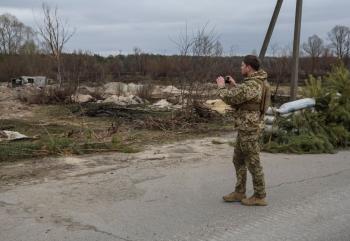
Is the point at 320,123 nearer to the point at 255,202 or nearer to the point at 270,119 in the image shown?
the point at 270,119

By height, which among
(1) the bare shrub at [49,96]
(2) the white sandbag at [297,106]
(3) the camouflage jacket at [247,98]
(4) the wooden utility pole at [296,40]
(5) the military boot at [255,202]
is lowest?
(5) the military boot at [255,202]

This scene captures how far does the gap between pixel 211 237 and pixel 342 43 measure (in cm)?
7833

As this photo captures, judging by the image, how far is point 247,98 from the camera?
7.25 m

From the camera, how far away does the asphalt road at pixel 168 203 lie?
6.39 m

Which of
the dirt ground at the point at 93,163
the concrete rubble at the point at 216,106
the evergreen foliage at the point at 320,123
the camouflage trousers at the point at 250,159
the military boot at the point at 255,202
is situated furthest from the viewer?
the concrete rubble at the point at 216,106

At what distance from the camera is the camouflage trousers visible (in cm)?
740

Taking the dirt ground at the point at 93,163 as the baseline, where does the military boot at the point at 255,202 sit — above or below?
above

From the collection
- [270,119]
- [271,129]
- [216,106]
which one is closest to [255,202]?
[271,129]

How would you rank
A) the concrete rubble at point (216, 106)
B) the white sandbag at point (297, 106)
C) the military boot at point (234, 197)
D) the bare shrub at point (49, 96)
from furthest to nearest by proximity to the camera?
the bare shrub at point (49, 96), the concrete rubble at point (216, 106), the white sandbag at point (297, 106), the military boot at point (234, 197)

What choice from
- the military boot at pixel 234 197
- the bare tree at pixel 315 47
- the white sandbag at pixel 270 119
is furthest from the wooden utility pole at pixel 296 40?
the bare tree at pixel 315 47

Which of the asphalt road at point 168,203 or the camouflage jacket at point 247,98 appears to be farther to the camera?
the camouflage jacket at point 247,98

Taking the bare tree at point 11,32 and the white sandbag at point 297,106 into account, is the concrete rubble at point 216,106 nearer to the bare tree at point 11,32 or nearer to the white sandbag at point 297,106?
the white sandbag at point 297,106

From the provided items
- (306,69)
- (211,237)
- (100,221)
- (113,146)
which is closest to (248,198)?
(211,237)

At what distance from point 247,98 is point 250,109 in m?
0.19
